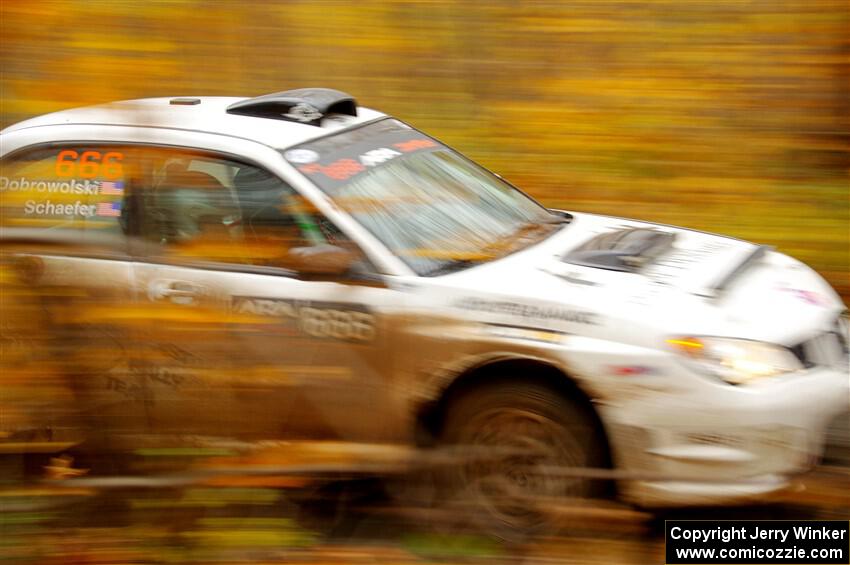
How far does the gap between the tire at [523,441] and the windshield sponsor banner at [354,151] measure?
1085 millimetres

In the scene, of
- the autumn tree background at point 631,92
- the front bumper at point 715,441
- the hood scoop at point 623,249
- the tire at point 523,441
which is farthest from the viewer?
the autumn tree background at point 631,92

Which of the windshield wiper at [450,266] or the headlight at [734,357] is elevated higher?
the windshield wiper at [450,266]

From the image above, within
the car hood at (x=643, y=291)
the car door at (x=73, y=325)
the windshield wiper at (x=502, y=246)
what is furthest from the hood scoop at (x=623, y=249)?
the car door at (x=73, y=325)

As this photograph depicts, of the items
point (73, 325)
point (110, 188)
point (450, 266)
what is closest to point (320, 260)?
point (450, 266)

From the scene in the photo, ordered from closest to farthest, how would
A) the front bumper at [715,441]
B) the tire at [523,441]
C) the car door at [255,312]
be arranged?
the car door at [255,312] → the tire at [523,441] → the front bumper at [715,441]

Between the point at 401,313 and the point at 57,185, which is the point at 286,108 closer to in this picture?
the point at 57,185

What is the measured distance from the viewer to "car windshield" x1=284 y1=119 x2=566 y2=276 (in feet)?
12.5

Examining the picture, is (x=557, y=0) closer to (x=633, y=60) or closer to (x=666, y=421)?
(x=633, y=60)

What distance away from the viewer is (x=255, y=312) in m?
3.11

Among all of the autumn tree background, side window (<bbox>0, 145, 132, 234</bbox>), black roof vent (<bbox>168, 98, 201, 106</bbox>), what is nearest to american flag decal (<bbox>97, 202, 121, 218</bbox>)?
side window (<bbox>0, 145, 132, 234</bbox>)

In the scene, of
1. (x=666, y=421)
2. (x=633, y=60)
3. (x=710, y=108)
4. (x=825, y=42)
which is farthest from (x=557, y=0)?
(x=666, y=421)

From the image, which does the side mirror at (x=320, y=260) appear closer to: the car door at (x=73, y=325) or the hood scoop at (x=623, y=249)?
the car door at (x=73, y=325)

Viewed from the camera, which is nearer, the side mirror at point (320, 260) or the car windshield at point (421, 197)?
the side mirror at point (320, 260)

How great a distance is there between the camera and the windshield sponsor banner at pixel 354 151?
405cm
